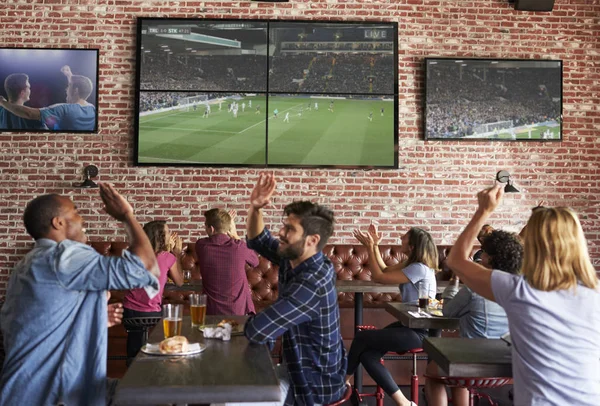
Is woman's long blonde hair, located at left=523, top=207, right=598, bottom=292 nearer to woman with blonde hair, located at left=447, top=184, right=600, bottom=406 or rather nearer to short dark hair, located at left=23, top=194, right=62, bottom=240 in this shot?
woman with blonde hair, located at left=447, top=184, right=600, bottom=406

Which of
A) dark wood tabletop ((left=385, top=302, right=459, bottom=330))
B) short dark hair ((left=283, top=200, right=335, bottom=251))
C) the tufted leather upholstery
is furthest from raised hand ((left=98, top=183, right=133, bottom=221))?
the tufted leather upholstery

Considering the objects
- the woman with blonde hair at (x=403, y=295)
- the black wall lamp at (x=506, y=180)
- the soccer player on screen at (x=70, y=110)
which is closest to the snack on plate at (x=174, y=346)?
the woman with blonde hair at (x=403, y=295)

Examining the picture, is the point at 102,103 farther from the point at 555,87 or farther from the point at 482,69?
the point at 555,87

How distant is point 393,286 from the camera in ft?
16.6

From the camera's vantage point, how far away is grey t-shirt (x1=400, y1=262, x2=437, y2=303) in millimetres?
4469

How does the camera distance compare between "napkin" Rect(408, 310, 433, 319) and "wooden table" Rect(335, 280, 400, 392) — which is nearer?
"napkin" Rect(408, 310, 433, 319)

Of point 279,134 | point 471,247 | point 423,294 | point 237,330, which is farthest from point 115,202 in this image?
point 279,134

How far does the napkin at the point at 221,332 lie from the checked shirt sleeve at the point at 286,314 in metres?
0.20

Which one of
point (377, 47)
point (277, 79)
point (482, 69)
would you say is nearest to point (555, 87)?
point (482, 69)

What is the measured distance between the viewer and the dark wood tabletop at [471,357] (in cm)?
227

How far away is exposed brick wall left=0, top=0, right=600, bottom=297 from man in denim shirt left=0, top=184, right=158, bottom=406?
4.31 metres

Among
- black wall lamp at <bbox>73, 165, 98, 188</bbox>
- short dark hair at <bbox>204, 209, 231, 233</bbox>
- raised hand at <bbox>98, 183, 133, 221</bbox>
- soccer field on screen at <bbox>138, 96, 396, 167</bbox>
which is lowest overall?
short dark hair at <bbox>204, 209, 231, 233</bbox>

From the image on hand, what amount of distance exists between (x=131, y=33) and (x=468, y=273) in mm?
5119

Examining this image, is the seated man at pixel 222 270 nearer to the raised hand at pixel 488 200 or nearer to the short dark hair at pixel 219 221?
the short dark hair at pixel 219 221
